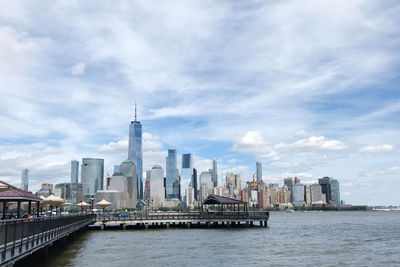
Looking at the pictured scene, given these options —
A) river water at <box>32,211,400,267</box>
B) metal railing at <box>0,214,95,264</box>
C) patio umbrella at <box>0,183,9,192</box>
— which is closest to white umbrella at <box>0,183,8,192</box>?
patio umbrella at <box>0,183,9,192</box>

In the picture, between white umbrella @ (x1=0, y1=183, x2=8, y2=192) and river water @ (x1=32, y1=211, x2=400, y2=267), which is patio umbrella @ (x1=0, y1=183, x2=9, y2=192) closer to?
white umbrella @ (x1=0, y1=183, x2=8, y2=192)

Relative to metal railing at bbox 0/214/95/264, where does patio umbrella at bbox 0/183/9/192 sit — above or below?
above

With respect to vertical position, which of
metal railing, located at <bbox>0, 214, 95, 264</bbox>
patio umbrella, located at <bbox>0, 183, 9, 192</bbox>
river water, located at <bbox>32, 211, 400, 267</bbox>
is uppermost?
patio umbrella, located at <bbox>0, 183, 9, 192</bbox>

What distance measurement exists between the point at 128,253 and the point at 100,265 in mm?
7809

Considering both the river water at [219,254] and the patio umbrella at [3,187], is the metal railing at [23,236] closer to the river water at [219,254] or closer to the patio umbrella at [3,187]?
the patio umbrella at [3,187]

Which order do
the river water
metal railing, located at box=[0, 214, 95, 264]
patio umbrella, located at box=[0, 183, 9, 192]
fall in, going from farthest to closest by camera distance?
the river water < patio umbrella, located at box=[0, 183, 9, 192] < metal railing, located at box=[0, 214, 95, 264]

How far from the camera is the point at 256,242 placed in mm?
50625

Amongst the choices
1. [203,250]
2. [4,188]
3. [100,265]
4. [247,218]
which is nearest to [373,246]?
[203,250]

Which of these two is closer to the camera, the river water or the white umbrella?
the white umbrella

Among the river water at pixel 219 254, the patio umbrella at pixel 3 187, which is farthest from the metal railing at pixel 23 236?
the river water at pixel 219 254

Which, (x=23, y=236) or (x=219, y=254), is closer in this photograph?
(x=23, y=236)

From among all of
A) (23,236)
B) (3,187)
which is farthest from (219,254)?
(23,236)

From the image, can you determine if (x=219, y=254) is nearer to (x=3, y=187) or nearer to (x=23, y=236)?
(x=3, y=187)

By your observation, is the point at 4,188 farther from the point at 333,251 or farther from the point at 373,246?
the point at 373,246
